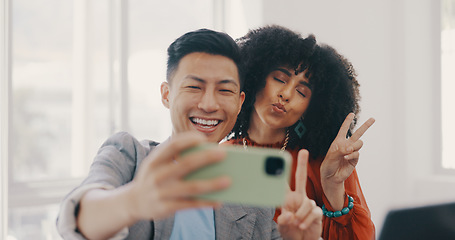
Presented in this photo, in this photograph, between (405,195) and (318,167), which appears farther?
(405,195)

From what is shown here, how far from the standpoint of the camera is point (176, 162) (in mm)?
548

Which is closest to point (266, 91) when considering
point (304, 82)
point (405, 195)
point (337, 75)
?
point (304, 82)

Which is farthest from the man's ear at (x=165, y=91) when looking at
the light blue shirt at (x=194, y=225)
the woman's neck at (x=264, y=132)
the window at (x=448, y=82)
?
the window at (x=448, y=82)

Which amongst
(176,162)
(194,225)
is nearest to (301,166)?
(176,162)

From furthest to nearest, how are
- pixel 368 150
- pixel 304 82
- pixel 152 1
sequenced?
pixel 368 150 < pixel 152 1 < pixel 304 82

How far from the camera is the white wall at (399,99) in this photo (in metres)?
2.46

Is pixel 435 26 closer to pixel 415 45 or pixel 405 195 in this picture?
pixel 415 45

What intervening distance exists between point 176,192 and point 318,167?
89 centimetres

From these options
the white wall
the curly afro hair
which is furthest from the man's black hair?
the white wall

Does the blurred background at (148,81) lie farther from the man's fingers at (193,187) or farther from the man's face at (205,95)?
the man's fingers at (193,187)

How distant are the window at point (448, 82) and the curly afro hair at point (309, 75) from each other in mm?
1600

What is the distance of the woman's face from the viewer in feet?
3.96

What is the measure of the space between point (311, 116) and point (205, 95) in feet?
1.58

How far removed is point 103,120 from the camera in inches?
82.3
